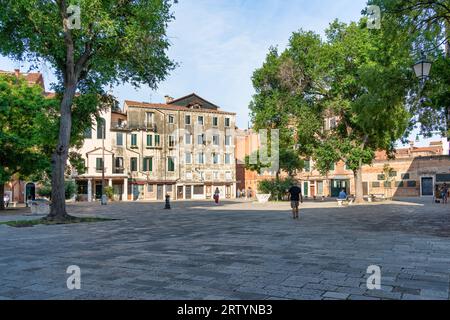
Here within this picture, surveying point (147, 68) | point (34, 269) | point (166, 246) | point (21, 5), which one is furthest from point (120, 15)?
point (34, 269)

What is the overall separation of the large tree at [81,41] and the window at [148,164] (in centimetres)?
3433

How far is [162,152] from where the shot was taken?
55.4m

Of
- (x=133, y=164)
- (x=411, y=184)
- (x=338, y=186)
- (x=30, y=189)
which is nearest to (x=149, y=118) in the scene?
(x=133, y=164)

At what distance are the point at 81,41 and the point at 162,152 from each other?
37.9 metres

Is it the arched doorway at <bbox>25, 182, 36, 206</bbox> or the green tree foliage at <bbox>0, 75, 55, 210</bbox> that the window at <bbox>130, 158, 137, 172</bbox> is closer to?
the arched doorway at <bbox>25, 182, 36, 206</bbox>

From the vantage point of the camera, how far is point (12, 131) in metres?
27.5

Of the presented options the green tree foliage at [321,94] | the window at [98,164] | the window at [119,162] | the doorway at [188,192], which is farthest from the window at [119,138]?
the green tree foliage at [321,94]

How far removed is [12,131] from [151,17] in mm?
15772

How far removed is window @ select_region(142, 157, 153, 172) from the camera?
54.0 m

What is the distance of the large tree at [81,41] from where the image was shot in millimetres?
15969

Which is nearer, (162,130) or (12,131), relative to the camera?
(12,131)

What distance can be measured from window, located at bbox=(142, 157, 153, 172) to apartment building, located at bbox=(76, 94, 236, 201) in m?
0.14

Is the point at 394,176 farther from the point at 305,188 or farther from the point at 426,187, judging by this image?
the point at 305,188
